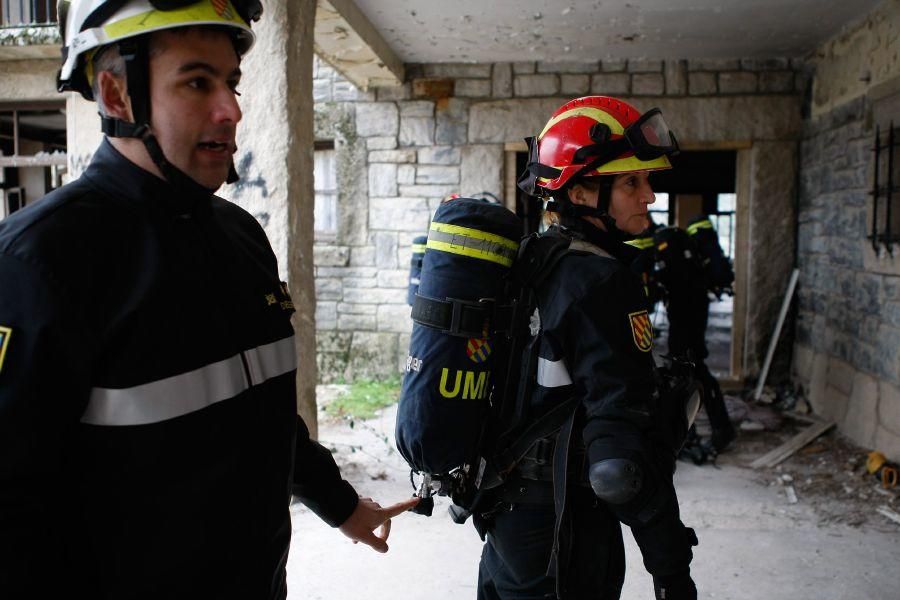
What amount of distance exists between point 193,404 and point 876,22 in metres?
5.38

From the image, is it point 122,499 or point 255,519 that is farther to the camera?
point 255,519

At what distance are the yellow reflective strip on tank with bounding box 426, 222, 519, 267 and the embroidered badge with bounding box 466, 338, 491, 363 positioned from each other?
0.21 metres

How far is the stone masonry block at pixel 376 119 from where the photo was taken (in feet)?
21.5

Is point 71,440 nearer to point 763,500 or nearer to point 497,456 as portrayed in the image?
point 497,456

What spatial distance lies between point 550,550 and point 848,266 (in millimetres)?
4555

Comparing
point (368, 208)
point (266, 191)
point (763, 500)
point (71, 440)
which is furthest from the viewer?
point (368, 208)

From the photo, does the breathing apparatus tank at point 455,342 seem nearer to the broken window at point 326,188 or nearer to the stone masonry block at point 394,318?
the stone masonry block at point 394,318

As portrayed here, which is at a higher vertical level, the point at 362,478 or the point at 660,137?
the point at 660,137

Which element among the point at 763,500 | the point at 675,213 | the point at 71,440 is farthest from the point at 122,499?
the point at 675,213

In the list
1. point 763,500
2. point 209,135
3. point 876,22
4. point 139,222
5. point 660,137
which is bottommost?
point 763,500

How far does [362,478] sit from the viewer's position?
431 cm

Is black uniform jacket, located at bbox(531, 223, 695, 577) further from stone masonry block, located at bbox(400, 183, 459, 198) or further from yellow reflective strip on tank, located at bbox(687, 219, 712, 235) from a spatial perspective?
stone masonry block, located at bbox(400, 183, 459, 198)

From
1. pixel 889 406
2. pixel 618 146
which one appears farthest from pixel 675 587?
pixel 889 406

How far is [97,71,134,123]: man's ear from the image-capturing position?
1079mm
